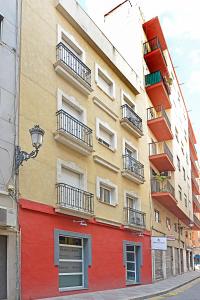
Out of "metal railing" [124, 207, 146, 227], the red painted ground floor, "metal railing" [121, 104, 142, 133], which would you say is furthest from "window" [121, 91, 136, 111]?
the red painted ground floor

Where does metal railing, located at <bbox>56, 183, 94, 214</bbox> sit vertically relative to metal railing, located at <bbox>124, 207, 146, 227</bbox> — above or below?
above

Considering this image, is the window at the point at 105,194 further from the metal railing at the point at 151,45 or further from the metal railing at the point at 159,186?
the metal railing at the point at 151,45

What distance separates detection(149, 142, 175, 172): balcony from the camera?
2766cm

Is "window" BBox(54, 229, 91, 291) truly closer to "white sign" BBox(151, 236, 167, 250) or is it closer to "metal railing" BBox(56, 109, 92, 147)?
"metal railing" BBox(56, 109, 92, 147)

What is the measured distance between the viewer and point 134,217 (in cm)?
2294

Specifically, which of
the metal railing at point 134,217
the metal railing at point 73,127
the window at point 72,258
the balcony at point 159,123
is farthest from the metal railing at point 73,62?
the balcony at point 159,123

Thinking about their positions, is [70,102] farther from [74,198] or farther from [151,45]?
[151,45]

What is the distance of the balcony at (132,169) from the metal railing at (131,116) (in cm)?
189

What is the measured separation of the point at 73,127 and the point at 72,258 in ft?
15.9

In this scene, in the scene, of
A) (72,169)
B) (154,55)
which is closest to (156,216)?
(154,55)

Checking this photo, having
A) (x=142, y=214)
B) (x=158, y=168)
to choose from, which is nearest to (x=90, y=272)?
(x=142, y=214)

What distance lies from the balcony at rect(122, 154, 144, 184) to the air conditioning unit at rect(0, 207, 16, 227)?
10.0 m

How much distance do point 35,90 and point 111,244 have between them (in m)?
8.13

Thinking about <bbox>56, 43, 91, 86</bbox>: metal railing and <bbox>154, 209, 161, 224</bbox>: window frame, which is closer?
<bbox>56, 43, 91, 86</bbox>: metal railing
